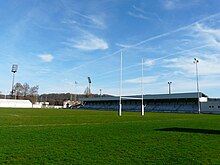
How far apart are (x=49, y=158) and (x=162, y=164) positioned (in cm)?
263

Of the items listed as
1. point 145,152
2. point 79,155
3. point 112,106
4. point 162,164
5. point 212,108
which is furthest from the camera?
point 112,106

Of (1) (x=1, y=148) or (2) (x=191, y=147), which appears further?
(2) (x=191, y=147)

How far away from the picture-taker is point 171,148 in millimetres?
7969

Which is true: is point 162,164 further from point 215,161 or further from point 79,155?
point 79,155

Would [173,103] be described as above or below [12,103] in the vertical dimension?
above

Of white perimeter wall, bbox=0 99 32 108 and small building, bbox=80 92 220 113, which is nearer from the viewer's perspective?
small building, bbox=80 92 220 113

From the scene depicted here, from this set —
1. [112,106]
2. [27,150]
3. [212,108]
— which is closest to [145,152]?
[27,150]

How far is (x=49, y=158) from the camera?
6.28 m

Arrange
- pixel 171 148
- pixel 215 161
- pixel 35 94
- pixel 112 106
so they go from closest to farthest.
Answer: pixel 215 161
pixel 171 148
pixel 112 106
pixel 35 94

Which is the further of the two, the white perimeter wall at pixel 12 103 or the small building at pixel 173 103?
the white perimeter wall at pixel 12 103

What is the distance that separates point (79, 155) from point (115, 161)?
106 centimetres

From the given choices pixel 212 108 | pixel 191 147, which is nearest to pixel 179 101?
pixel 212 108

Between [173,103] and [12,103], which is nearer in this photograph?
[173,103]

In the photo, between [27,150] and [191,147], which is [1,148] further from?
[191,147]
